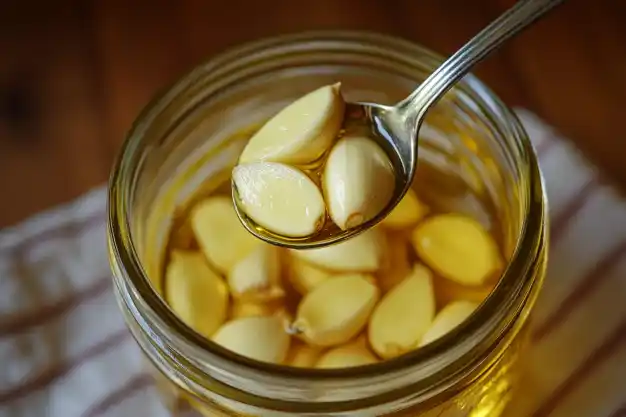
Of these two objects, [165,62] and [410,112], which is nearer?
[410,112]

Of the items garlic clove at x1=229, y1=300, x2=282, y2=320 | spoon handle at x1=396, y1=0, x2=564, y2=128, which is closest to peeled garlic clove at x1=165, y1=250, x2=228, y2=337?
garlic clove at x1=229, y1=300, x2=282, y2=320

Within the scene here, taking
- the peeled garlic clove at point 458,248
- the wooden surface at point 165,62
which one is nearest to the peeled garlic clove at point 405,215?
the peeled garlic clove at point 458,248

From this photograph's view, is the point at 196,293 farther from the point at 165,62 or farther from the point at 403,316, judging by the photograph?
the point at 165,62

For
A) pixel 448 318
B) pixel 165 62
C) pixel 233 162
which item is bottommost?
pixel 448 318

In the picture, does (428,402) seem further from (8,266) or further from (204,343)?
(8,266)

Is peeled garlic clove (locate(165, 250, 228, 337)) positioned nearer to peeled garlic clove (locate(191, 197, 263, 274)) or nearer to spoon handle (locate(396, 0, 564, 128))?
peeled garlic clove (locate(191, 197, 263, 274))

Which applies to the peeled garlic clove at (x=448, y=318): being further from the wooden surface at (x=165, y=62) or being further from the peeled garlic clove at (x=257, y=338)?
the wooden surface at (x=165, y=62)

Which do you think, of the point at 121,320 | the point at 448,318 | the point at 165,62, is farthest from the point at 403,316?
the point at 165,62
